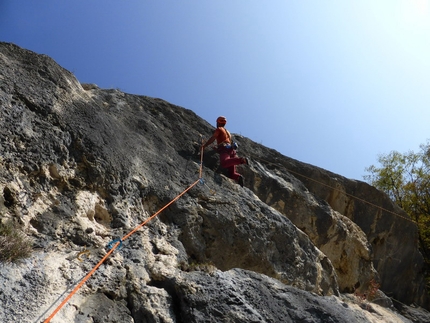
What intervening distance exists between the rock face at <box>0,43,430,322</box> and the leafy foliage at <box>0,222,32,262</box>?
7cm

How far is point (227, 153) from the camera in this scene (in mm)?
8180

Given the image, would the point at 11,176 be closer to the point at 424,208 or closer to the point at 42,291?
the point at 42,291

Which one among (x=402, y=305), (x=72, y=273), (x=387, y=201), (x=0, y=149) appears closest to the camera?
(x=72, y=273)

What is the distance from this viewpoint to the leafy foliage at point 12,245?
11.7 feet

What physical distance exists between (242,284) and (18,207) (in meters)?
2.48

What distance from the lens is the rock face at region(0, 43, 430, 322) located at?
4.07 m

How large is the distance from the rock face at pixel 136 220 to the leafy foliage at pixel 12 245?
7 centimetres

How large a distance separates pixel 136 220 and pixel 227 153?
10.5 feet

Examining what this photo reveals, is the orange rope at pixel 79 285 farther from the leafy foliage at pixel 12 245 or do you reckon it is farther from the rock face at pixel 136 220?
the leafy foliage at pixel 12 245

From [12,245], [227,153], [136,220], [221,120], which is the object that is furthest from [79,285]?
[221,120]

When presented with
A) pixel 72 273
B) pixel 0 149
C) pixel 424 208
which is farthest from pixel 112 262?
pixel 424 208

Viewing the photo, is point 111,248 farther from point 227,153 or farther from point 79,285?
point 227,153

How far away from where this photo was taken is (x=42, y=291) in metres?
3.57

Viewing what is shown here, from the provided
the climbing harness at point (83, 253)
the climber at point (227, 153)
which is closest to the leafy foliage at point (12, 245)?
the climbing harness at point (83, 253)
